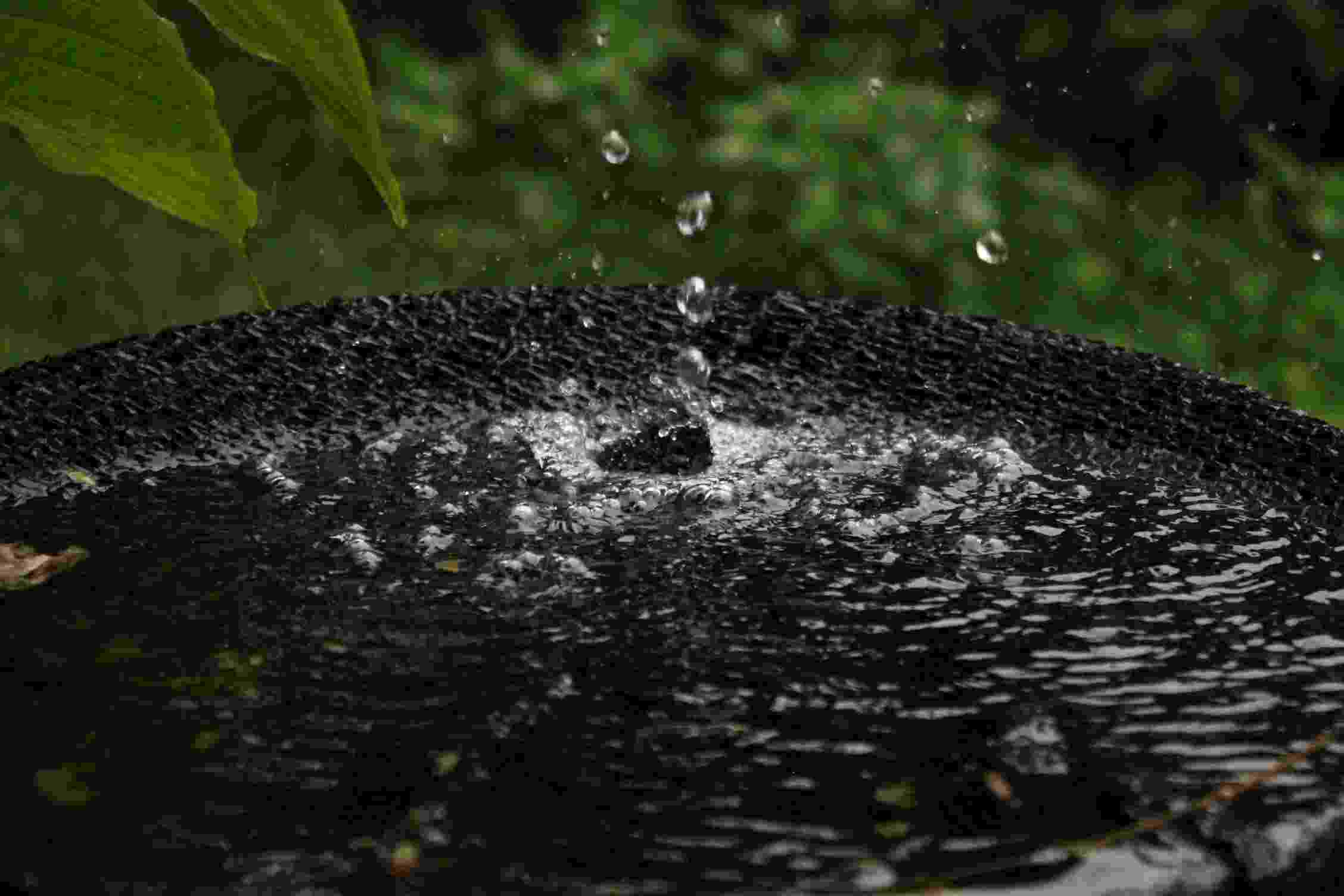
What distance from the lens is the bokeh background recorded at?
317cm

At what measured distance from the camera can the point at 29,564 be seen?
3.31 ft

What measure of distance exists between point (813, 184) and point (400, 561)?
2.25 meters

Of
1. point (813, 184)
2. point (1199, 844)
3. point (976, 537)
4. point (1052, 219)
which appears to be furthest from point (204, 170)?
point (1052, 219)

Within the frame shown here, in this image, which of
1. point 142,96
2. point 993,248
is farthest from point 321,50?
point 993,248

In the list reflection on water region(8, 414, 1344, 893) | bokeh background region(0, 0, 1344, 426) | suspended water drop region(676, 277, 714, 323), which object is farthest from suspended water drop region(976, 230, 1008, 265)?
reflection on water region(8, 414, 1344, 893)

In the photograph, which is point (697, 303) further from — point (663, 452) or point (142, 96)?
point (142, 96)

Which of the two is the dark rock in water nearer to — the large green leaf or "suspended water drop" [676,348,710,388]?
"suspended water drop" [676,348,710,388]

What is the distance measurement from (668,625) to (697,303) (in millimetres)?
547

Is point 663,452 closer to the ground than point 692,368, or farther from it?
closer to the ground

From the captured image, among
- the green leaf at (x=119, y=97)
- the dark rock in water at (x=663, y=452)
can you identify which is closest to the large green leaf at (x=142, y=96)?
the green leaf at (x=119, y=97)

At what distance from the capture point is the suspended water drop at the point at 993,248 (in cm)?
289

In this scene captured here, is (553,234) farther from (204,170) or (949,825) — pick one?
(949,825)

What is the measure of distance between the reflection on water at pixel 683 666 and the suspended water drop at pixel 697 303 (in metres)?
0.18

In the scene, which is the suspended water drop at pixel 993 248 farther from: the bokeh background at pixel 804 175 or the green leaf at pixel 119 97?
the green leaf at pixel 119 97
